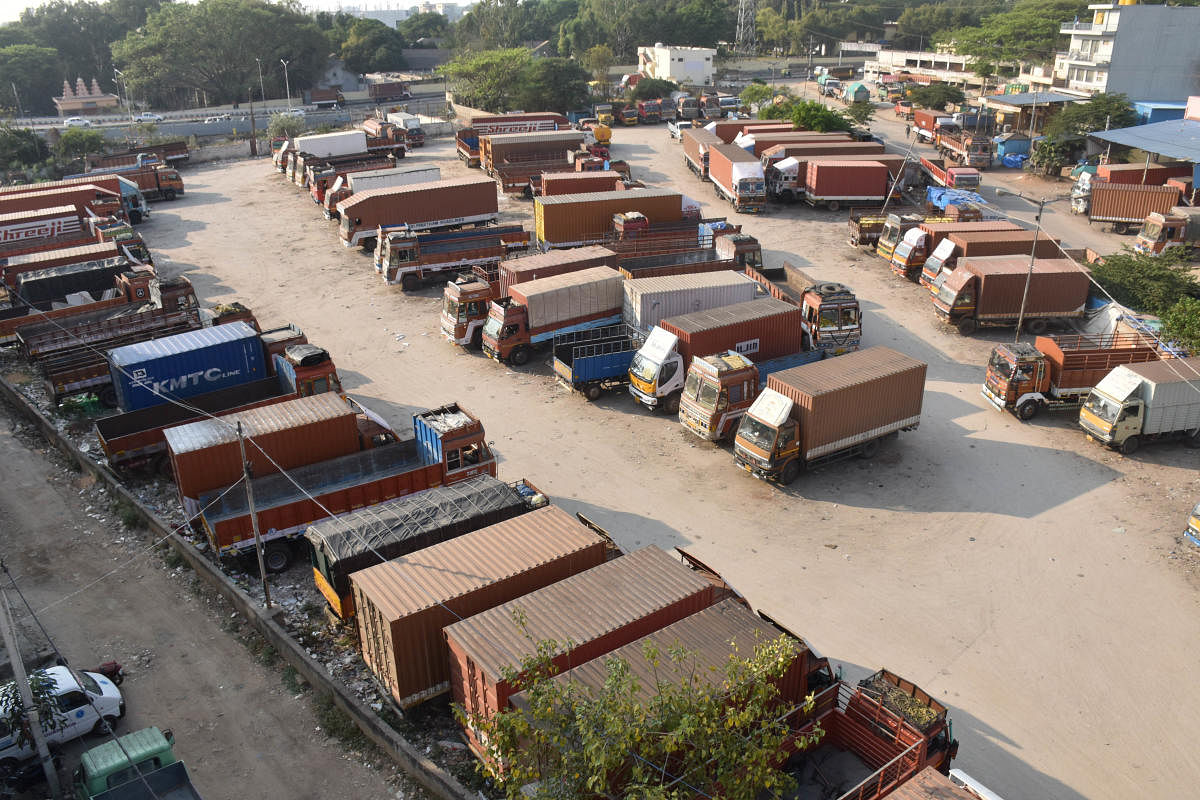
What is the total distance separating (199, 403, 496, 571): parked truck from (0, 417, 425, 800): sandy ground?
4.28 feet

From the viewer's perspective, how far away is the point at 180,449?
16.9m

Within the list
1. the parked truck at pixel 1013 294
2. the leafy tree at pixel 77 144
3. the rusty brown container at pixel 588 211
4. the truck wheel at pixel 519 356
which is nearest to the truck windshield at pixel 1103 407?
the parked truck at pixel 1013 294

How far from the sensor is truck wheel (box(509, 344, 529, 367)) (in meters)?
26.1

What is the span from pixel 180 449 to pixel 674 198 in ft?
82.2

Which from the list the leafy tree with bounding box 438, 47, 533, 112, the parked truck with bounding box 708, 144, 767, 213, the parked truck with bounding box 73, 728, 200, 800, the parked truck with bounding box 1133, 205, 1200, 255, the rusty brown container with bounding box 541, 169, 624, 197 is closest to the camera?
the parked truck with bounding box 73, 728, 200, 800

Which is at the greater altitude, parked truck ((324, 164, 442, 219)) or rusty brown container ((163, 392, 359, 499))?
parked truck ((324, 164, 442, 219))

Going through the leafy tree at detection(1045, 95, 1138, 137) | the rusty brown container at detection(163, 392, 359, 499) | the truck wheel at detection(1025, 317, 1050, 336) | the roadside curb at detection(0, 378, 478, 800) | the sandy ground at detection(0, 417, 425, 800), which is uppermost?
the leafy tree at detection(1045, 95, 1138, 137)

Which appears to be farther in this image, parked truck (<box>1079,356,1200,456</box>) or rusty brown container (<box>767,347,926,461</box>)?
parked truck (<box>1079,356,1200,456</box>)

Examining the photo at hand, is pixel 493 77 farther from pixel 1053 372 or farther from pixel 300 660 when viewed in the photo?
pixel 300 660

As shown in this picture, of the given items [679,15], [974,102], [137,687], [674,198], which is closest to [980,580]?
[137,687]

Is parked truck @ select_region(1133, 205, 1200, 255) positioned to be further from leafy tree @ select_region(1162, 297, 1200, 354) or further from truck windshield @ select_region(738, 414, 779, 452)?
truck windshield @ select_region(738, 414, 779, 452)

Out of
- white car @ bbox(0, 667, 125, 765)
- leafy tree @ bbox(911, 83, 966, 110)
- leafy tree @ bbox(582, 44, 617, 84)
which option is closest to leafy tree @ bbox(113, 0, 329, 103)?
leafy tree @ bbox(582, 44, 617, 84)

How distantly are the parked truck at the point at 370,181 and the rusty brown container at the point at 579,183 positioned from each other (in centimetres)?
601

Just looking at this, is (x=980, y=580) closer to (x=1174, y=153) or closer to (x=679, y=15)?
(x=1174, y=153)
